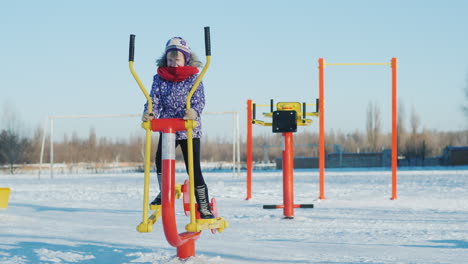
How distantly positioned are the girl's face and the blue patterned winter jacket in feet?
0.38

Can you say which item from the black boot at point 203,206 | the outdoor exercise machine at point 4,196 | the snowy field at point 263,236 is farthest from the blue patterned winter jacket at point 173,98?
the outdoor exercise machine at point 4,196

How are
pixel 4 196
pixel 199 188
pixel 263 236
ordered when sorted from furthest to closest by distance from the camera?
1. pixel 4 196
2. pixel 263 236
3. pixel 199 188

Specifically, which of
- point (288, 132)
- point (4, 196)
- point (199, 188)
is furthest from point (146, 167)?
point (4, 196)

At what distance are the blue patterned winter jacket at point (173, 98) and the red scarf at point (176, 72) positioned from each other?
54mm

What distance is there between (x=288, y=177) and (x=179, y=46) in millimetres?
3793

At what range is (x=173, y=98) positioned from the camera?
3.48m

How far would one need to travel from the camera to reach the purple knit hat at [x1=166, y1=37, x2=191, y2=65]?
345 cm

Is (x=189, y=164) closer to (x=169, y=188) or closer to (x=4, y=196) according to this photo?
(x=169, y=188)

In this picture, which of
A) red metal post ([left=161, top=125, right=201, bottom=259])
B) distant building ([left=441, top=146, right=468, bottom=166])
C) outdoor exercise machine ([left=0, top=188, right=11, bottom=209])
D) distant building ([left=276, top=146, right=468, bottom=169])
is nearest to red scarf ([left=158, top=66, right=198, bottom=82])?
red metal post ([left=161, top=125, right=201, bottom=259])

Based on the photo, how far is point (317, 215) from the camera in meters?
7.31

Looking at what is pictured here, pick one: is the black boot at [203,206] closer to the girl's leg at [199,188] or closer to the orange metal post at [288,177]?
the girl's leg at [199,188]

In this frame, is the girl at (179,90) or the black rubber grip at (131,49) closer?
the black rubber grip at (131,49)

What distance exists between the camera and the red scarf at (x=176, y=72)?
11.2 ft

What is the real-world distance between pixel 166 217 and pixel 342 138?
5242 centimetres
